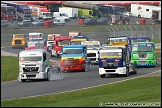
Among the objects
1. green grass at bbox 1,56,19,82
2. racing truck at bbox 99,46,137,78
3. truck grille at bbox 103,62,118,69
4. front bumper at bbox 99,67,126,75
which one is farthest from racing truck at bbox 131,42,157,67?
green grass at bbox 1,56,19,82

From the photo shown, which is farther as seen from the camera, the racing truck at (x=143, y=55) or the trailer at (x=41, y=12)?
the trailer at (x=41, y=12)

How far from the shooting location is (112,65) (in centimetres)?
4119

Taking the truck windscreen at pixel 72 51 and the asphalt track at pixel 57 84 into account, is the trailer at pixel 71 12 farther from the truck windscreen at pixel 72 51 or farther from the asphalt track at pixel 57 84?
the asphalt track at pixel 57 84

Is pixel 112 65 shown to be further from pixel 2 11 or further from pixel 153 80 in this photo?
pixel 2 11

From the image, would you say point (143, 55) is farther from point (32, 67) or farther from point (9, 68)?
point (32, 67)

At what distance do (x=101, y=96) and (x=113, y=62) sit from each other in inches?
520

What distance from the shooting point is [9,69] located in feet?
159

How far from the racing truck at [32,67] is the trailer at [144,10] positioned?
81.6m

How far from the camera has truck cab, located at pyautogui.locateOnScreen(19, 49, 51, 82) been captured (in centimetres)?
3997

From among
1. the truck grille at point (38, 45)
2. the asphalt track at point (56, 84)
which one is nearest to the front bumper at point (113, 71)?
the asphalt track at point (56, 84)

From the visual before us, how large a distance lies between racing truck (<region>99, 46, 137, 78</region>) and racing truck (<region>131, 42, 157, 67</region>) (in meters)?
7.34

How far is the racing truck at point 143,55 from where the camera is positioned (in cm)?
4928

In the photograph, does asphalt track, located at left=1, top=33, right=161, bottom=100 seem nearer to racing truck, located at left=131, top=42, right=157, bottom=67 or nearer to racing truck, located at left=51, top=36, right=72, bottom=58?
racing truck, located at left=131, top=42, right=157, bottom=67

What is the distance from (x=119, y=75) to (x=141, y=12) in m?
84.5
